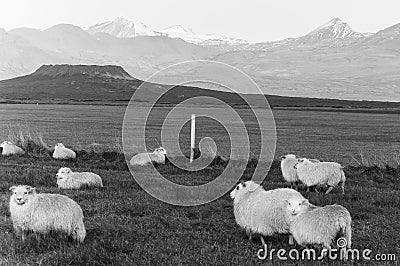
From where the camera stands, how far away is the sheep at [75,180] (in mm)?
16594

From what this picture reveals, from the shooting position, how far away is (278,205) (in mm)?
10484

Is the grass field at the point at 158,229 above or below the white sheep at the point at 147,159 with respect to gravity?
above

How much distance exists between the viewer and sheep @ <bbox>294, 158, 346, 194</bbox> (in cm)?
1673

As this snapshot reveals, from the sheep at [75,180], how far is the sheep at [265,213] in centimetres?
701

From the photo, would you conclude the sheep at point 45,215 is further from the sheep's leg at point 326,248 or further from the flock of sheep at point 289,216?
the sheep's leg at point 326,248

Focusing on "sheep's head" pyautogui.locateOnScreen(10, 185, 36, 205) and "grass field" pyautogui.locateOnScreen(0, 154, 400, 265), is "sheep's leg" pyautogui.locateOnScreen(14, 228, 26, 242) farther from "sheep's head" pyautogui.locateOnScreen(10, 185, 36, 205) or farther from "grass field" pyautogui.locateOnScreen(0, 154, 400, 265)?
"sheep's head" pyautogui.locateOnScreen(10, 185, 36, 205)

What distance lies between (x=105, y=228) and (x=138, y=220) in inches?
44.6

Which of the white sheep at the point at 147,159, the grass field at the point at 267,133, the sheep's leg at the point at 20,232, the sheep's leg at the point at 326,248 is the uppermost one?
the sheep's leg at the point at 20,232

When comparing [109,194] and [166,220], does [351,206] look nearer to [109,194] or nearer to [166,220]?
[166,220]

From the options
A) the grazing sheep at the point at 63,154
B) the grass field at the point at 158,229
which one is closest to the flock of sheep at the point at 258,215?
the grass field at the point at 158,229

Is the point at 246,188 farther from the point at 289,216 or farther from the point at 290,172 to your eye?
the point at 290,172

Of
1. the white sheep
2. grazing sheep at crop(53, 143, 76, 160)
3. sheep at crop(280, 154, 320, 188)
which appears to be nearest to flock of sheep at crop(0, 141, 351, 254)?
sheep at crop(280, 154, 320, 188)

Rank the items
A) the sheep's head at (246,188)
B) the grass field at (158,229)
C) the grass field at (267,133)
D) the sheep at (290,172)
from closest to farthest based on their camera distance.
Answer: the grass field at (158,229) → the sheep's head at (246,188) → the sheep at (290,172) → the grass field at (267,133)

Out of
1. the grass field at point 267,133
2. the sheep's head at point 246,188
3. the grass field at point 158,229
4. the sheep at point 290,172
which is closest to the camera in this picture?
the grass field at point 158,229
